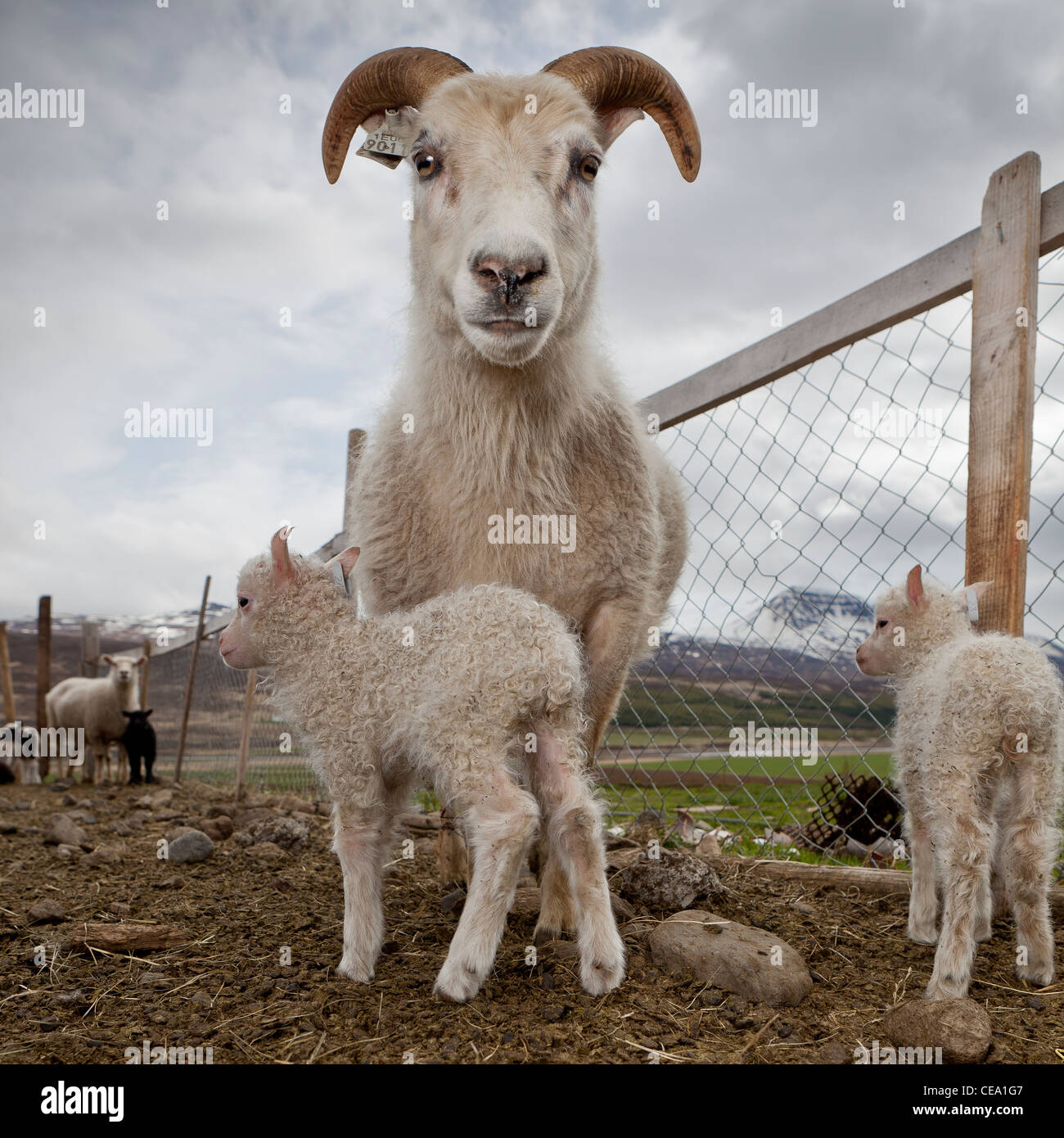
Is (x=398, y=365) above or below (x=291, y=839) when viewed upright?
above

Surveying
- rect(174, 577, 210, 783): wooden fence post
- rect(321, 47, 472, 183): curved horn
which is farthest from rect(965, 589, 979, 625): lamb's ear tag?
rect(174, 577, 210, 783): wooden fence post

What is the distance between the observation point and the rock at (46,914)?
136 inches

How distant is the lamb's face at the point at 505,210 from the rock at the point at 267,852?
111 inches

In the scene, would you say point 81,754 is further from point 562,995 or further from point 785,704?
point 562,995

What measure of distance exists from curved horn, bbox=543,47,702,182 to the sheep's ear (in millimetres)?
1662

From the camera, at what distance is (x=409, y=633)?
2717 millimetres

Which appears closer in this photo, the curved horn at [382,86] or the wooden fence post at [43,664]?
the curved horn at [382,86]

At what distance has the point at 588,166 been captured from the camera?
3.05 m

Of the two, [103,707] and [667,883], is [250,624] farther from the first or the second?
[103,707]

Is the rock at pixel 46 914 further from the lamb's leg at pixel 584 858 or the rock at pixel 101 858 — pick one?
the lamb's leg at pixel 584 858

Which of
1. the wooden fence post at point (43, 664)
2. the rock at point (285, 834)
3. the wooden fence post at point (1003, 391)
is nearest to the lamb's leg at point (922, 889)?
the wooden fence post at point (1003, 391)

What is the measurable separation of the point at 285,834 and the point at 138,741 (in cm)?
683
